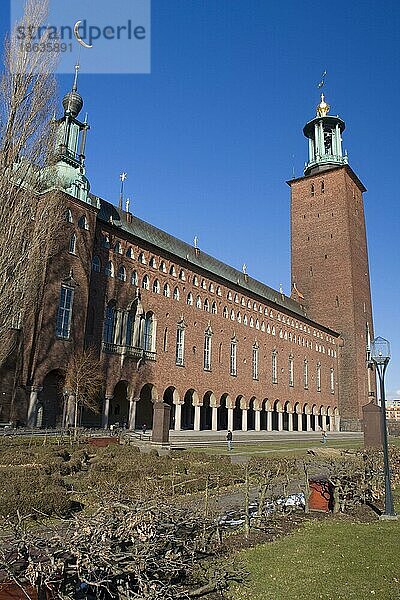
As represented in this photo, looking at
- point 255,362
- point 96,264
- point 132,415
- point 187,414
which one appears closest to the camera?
point 96,264

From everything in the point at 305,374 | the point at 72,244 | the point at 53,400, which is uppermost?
the point at 72,244

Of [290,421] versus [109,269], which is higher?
[109,269]

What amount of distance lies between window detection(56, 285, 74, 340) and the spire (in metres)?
47.5

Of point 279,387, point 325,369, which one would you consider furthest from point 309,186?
point 279,387

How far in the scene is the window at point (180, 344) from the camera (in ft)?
125

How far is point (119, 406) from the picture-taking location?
119 feet

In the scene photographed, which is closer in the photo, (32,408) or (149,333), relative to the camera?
(32,408)

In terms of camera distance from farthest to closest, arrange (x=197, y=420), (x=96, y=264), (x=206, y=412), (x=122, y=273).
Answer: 1. (x=206, y=412)
2. (x=197, y=420)
3. (x=122, y=273)
4. (x=96, y=264)

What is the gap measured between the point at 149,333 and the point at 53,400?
10.3 m

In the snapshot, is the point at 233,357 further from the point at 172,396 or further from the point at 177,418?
the point at 177,418

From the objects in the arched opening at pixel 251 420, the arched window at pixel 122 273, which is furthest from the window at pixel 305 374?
the arched window at pixel 122 273

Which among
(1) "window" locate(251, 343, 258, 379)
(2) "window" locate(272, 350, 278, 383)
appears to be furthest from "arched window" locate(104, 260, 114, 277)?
(2) "window" locate(272, 350, 278, 383)

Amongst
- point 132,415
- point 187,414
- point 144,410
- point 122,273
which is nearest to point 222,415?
point 187,414

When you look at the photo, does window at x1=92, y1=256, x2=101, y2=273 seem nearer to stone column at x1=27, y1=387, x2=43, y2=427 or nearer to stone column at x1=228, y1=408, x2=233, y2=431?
stone column at x1=27, y1=387, x2=43, y2=427
